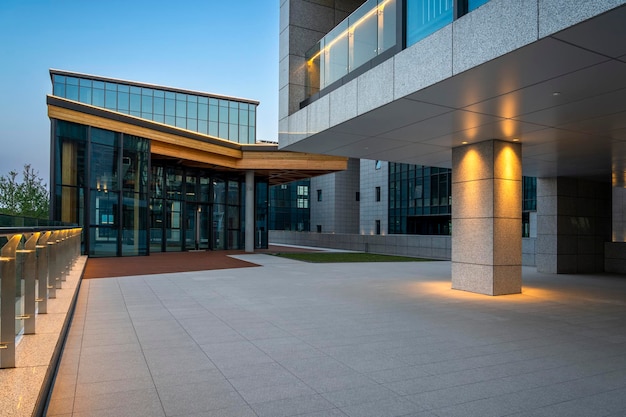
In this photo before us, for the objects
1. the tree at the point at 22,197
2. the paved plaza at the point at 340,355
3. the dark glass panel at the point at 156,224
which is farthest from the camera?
the tree at the point at 22,197

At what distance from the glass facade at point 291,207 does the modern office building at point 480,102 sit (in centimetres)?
5069

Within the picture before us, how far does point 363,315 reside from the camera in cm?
887

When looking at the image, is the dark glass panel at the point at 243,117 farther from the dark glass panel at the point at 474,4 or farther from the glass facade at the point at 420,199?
the dark glass panel at the point at 474,4

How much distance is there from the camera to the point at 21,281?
17.4 feet

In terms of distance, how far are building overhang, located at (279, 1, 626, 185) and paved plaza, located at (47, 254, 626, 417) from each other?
13.4 ft

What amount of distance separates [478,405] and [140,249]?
76.8 ft

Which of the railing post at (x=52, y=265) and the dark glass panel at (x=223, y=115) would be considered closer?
the railing post at (x=52, y=265)

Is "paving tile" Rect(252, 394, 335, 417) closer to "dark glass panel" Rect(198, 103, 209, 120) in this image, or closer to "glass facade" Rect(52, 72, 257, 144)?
"glass facade" Rect(52, 72, 257, 144)

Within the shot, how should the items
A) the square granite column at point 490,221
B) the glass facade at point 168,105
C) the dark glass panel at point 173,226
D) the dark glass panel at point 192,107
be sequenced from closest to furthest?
the square granite column at point 490,221, the dark glass panel at point 173,226, the glass facade at point 168,105, the dark glass panel at point 192,107

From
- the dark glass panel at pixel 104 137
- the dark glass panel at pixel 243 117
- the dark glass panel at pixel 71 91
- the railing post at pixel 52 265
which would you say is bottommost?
the railing post at pixel 52 265

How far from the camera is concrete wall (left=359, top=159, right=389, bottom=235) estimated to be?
176 feet

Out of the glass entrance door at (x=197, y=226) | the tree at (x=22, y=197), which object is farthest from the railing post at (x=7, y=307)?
the tree at (x=22, y=197)

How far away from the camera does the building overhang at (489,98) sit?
6297mm

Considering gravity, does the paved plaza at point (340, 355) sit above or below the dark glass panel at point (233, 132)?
below
